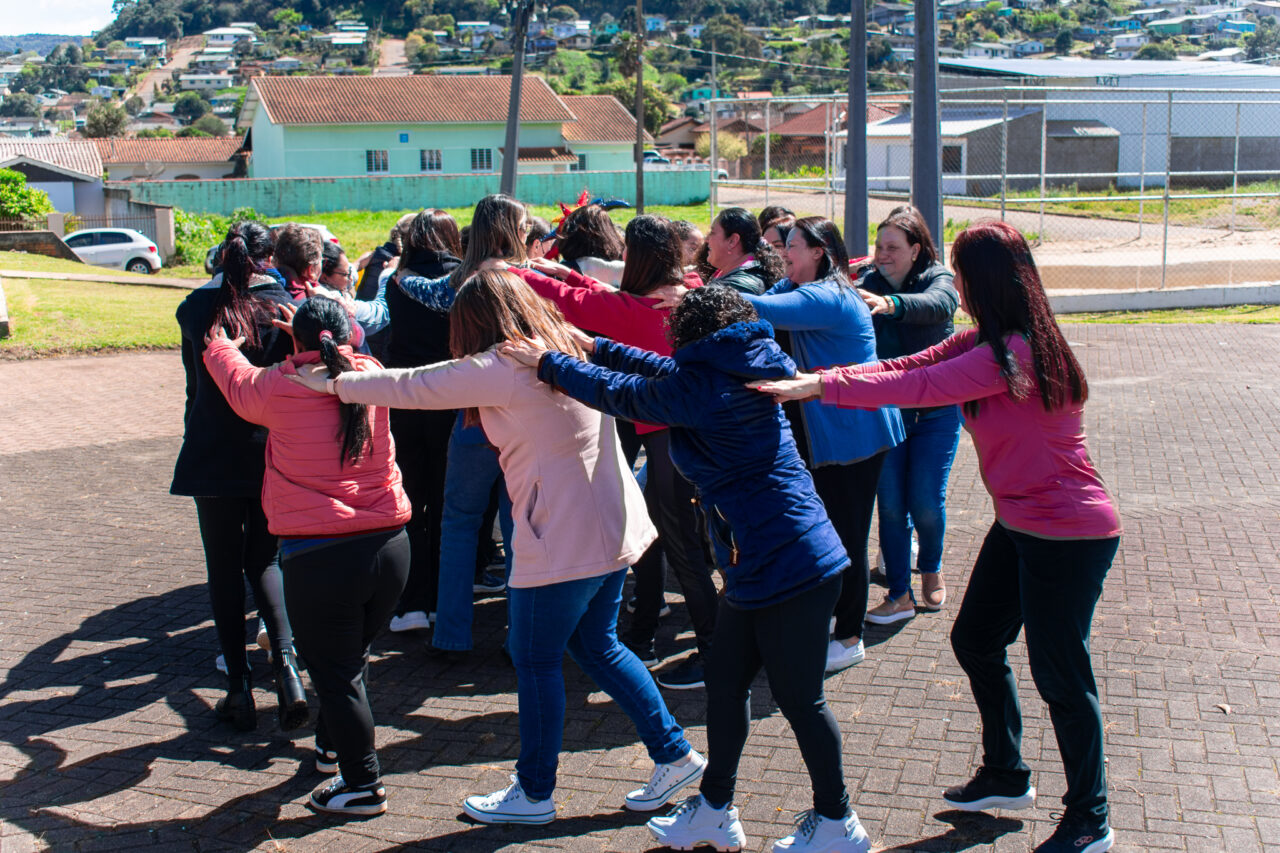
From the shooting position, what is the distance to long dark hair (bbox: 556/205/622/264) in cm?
553

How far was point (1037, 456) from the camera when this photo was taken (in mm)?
3469

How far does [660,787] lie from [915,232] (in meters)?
2.98

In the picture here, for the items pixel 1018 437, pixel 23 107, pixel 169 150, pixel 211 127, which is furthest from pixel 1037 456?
pixel 23 107

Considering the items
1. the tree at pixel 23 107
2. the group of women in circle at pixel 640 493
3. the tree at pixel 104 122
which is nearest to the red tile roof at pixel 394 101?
the tree at pixel 104 122

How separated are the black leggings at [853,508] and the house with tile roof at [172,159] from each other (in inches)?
2722

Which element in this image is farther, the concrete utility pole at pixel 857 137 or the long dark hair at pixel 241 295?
the concrete utility pole at pixel 857 137

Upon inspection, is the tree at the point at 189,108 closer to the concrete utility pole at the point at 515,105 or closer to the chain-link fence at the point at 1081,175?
the chain-link fence at the point at 1081,175

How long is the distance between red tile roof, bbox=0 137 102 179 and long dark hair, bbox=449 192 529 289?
54.6m

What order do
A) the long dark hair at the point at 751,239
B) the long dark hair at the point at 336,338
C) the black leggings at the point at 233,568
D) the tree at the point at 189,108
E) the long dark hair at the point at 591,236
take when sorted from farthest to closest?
the tree at the point at 189,108 < the long dark hair at the point at 591,236 < the long dark hair at the point at 751,239 < the black leggings at the point at 233,568 < the long dark hair at the point at 336,338

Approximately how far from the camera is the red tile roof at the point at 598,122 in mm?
68000

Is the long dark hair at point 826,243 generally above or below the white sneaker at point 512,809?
above

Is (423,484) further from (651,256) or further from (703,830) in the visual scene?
(703,830)

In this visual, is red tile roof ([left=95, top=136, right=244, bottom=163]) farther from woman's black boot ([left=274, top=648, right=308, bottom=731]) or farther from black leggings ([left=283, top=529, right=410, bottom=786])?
black leggings ([left=283, top=529, right=410, bottom=786])

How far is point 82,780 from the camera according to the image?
4188mm
